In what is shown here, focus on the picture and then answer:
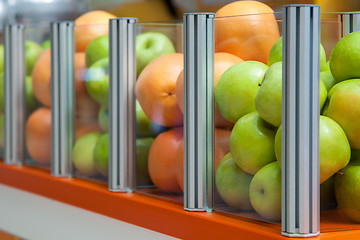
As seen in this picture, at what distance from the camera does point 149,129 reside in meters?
0.86

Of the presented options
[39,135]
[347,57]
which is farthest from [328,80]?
[39,135]

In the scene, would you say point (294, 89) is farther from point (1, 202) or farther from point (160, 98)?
point (1, 202)

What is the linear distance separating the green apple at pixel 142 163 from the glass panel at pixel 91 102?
0.23 feet

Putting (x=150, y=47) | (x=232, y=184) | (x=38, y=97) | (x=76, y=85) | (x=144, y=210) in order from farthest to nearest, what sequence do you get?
(x=38, y=97) → (x=76, y=85) → (x=150, y=47) → (x=144, y=210) → (x=232, y=184)

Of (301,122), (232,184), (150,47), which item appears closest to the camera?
(301,122)

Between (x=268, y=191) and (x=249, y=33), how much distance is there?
0.60 feet

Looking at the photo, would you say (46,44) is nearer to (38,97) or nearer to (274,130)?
(38,97)

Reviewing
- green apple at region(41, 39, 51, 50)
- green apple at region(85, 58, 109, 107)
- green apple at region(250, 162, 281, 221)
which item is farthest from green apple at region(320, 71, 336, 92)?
green apple at region(41, 39, 51, 50)

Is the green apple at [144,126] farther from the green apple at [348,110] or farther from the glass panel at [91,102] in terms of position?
the green apple at [348,110]

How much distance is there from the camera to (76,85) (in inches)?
39.9

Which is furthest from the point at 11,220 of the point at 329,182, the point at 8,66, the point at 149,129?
the point at 329,182

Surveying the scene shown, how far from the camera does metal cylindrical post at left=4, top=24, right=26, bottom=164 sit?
3.81 ft

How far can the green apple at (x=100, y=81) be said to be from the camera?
94cm

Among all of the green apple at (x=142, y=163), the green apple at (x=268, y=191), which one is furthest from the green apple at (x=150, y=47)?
Result: the green apple at (x=268, y=191)
